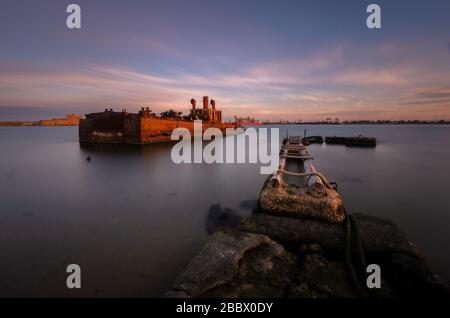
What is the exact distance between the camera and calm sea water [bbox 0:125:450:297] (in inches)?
149

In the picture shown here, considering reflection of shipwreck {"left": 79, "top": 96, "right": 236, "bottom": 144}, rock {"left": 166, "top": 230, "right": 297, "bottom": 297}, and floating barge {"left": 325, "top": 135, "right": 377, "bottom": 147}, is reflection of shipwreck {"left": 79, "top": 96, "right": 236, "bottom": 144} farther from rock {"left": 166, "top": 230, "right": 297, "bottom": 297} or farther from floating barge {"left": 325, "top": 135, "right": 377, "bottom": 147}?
floating barge {"left": 325, "top": 135, "right": 377, "bottom": 147}

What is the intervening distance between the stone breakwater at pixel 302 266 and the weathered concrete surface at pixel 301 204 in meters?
0.25

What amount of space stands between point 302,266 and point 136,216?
5.09 m

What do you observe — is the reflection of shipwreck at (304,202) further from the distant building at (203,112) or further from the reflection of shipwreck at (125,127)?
the distant building at (203,112)

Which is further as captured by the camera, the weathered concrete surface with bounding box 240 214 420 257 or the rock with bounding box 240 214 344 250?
the rock with bounding box 240 214 344 250

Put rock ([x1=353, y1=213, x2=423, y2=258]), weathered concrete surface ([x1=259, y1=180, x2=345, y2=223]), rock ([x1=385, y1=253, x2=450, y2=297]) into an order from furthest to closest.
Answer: weathered concrete surface ([x1=259, y1=180, x2=345, y2=223]) < rock ([x1=353, y1=213, x2=423, y2=258]) < rock ([x1=385, y1=253, x2=450, y2=297])

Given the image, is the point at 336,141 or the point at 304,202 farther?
the point at 336,141

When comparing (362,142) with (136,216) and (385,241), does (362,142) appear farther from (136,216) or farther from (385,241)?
(136,216)

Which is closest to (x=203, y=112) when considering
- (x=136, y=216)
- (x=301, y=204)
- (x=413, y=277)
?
(x=136, y=216)

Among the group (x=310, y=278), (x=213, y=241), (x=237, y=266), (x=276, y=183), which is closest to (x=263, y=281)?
(x=237, y=266)

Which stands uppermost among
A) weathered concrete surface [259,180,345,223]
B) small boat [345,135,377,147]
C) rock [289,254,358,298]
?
small boat [345,135,377,147]

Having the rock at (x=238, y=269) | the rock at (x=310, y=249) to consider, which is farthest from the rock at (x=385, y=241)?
the rock at (x=238, y=269)

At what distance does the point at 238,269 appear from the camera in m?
3.07

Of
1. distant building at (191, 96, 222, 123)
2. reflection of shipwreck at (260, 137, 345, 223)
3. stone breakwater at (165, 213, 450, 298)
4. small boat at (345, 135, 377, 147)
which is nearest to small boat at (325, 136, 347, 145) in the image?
small boat at (345, 135, 377, 147)
